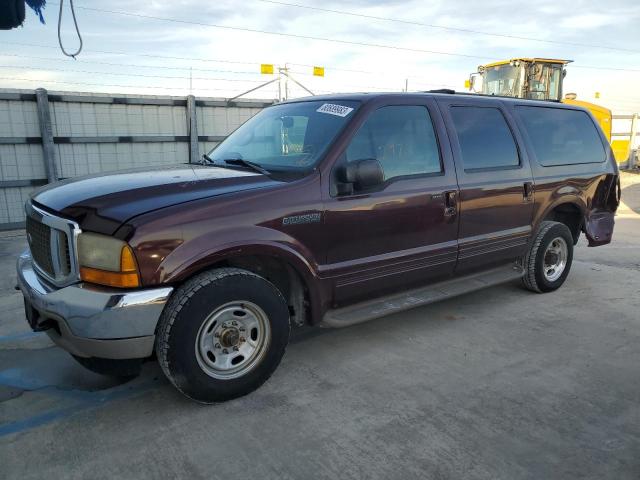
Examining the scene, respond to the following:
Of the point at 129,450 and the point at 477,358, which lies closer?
the point at 129,450

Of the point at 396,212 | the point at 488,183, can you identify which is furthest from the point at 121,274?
the point at 488,183

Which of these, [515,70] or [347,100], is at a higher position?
[515,70]

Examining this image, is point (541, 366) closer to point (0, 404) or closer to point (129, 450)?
point (129, 450)

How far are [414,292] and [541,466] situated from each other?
1711 mm

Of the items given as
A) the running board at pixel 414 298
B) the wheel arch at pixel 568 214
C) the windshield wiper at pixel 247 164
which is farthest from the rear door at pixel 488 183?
the windshield wiper at pixel 247 164

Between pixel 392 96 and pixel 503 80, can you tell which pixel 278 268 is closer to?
pixel 392 96

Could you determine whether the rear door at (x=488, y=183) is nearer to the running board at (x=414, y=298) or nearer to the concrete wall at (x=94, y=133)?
the running board at (x=414, y=298)

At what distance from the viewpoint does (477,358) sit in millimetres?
3574

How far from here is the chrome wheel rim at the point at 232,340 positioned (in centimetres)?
285

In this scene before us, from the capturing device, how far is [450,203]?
3.88 metres

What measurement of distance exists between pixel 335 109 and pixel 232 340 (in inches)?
71.2

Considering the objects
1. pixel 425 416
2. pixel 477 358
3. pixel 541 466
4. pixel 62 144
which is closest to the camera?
pixel 541 466

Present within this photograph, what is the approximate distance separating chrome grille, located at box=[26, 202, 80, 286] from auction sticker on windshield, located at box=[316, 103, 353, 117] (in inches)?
74.5

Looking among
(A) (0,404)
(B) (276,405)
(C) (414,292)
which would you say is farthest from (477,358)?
(A) (0,404)
